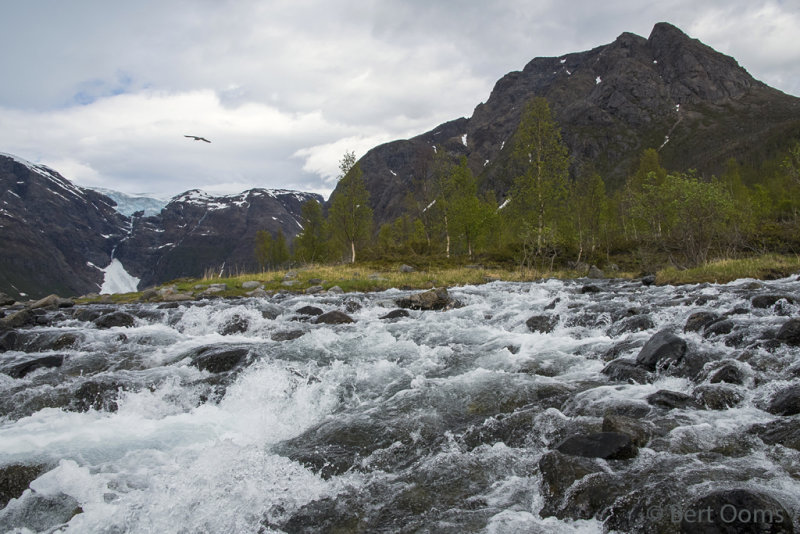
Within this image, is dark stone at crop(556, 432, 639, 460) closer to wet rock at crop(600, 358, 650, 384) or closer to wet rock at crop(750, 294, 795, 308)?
wet rock at crop(600, 358, 650, 384)

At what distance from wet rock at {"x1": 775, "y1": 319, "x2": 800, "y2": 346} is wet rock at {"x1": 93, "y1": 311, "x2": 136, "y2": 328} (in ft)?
61.7

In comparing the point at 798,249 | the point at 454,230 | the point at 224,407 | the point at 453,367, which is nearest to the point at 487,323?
the point at 453,367

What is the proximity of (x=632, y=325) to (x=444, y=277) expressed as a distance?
17624 millimetres

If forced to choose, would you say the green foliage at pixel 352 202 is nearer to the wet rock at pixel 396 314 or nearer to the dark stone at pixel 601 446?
the wet rock at pixel 396 314

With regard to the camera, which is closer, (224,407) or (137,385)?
(224,407)

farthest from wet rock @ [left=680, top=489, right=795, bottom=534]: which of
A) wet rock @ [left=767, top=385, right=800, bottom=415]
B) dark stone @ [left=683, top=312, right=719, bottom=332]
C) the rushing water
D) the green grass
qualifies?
the green grass

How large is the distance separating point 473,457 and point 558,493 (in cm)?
136

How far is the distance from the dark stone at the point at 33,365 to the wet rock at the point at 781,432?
13661mm

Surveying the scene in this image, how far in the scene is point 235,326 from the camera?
15.1 meters

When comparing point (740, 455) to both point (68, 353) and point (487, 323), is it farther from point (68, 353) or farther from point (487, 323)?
point (68, 353)

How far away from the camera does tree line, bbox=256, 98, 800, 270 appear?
26.5m

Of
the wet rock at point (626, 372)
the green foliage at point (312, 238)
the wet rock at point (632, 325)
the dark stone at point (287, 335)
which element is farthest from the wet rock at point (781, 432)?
the green foliage at point (312, 238)

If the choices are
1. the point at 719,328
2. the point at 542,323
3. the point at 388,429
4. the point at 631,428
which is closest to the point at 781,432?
the point at 631,428

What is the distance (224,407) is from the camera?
26.2 ft
